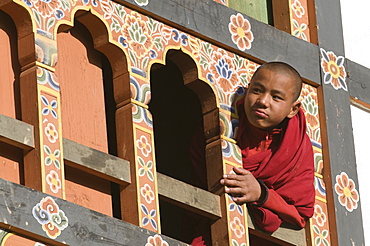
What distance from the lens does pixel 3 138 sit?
9.84 meters

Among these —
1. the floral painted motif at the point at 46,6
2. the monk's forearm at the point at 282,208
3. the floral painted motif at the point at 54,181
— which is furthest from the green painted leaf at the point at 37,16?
the monk's forearm at the point at 282,208

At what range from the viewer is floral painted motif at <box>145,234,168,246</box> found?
10177mm

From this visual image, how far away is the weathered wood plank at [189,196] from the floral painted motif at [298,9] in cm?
149

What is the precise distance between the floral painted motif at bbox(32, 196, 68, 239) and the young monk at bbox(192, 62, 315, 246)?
4.32 ft

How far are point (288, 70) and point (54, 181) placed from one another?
1736 mm


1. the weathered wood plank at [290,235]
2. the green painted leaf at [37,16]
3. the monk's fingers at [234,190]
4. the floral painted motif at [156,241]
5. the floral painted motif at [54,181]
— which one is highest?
the green painted leaf at [37,16]

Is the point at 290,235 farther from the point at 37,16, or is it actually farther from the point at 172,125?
the point at 37,16

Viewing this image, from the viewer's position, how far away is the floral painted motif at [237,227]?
10.8 m

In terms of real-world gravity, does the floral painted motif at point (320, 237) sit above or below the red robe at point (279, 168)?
below

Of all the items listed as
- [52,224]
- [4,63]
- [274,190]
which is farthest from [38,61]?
[274,190]

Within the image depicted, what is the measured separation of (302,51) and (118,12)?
1.42m

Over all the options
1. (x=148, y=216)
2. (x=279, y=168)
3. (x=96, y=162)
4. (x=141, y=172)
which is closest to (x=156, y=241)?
(x=148, y=216)

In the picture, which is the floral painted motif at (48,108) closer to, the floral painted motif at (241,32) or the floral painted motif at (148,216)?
the floral painted motif at (148,216)

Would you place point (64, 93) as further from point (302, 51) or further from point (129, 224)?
point (302, 51)
